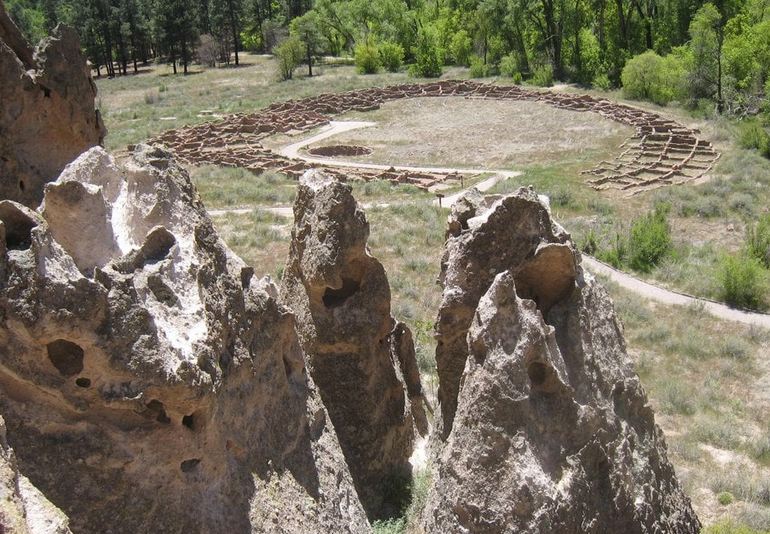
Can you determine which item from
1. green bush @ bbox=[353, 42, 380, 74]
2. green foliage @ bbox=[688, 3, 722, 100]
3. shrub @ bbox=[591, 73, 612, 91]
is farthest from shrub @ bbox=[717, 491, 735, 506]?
green bush @ bbox=[353, 42, 380, 74]

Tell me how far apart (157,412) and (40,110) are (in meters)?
5.55

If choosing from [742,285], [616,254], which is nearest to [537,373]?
[742,285]

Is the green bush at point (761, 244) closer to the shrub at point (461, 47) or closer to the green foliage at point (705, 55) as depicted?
the green foliage at point (705, 55)

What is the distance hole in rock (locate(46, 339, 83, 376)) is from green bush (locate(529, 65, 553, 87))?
53002mm

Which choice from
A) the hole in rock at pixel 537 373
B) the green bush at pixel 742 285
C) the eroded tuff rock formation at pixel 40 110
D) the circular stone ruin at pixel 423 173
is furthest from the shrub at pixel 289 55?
the hole in rock at pixel 537 373

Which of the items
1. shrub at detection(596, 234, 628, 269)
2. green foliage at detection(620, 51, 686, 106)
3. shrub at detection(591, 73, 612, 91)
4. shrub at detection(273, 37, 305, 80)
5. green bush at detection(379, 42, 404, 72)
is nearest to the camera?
shrub at detection(596, 234, 628, 269)

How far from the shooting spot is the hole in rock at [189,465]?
15.3 ft

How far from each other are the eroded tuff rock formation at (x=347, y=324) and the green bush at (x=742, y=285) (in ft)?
40.8

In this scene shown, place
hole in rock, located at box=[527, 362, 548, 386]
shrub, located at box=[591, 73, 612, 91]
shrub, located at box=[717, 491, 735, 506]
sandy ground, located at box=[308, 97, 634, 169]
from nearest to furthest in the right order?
hole in rock, located at box=[527, 362, 548, 386] → shrub, located at box=[717, 491, 735, 506] → sandy ground, located at box=[308, 97, 634, 169] → shrub, located at box=[591, 73, 612, 91]

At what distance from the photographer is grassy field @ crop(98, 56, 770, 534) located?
11078 mm

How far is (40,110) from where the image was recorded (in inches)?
336

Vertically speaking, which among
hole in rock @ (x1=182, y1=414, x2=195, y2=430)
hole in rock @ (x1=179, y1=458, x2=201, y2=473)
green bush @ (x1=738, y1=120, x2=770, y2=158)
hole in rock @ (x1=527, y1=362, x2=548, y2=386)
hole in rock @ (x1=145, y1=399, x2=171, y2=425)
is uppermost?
hole in rock @ (x1=145, y1=399, x2=171, y2=425)

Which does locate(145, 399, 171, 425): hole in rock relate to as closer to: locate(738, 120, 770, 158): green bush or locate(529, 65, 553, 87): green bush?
locate(738, 120, 770, 158): green bush

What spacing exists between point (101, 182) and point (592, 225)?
20.3 metres
